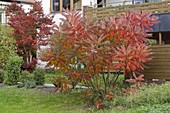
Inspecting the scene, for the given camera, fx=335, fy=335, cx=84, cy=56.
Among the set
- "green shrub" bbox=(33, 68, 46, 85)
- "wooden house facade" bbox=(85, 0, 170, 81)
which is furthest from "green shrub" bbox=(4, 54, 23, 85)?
"wooden house facade" bbox=(85, 0, 170, 81)

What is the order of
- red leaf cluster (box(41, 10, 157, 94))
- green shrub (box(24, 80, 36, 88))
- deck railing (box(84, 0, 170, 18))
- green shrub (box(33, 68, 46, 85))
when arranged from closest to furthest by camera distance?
red leaf cluster (box(41, 10, 157, 94)) < deck railing (box(84, 0, 170, 18)) < green shrub (box(24, 80, 36, 88)) < green shrub (box(33, 68, 46, 85))

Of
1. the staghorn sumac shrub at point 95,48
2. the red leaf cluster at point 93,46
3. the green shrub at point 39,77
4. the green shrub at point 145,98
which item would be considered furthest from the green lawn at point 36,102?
the green shrub at point 39,77

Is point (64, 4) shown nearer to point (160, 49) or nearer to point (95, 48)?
point (160, 49)

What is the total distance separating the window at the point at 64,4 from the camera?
2255cm

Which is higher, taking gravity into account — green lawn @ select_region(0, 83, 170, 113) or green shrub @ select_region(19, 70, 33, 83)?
green shrub @ select_region(19, 70, 33, 83)

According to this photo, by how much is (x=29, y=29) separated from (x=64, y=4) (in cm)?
449

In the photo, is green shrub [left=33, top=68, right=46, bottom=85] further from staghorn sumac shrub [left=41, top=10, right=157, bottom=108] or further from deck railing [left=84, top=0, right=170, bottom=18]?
Answer: staghorn sumac shrub [left=41, top=10, right=157, bottom=108]

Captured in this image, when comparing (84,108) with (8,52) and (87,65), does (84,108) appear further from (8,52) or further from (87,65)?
(8,52)

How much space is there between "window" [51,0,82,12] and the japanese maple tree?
9.54 ft

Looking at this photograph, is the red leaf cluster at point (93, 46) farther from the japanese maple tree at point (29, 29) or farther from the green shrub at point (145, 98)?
the japanese maple tree at point (29, 29)

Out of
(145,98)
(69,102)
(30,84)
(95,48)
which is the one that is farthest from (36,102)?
(145,98)

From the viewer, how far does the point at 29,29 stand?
62.9 ft

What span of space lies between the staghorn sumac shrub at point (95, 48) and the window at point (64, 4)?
11884 millimetres

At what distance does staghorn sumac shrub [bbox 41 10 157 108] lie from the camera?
9969 millimetres
